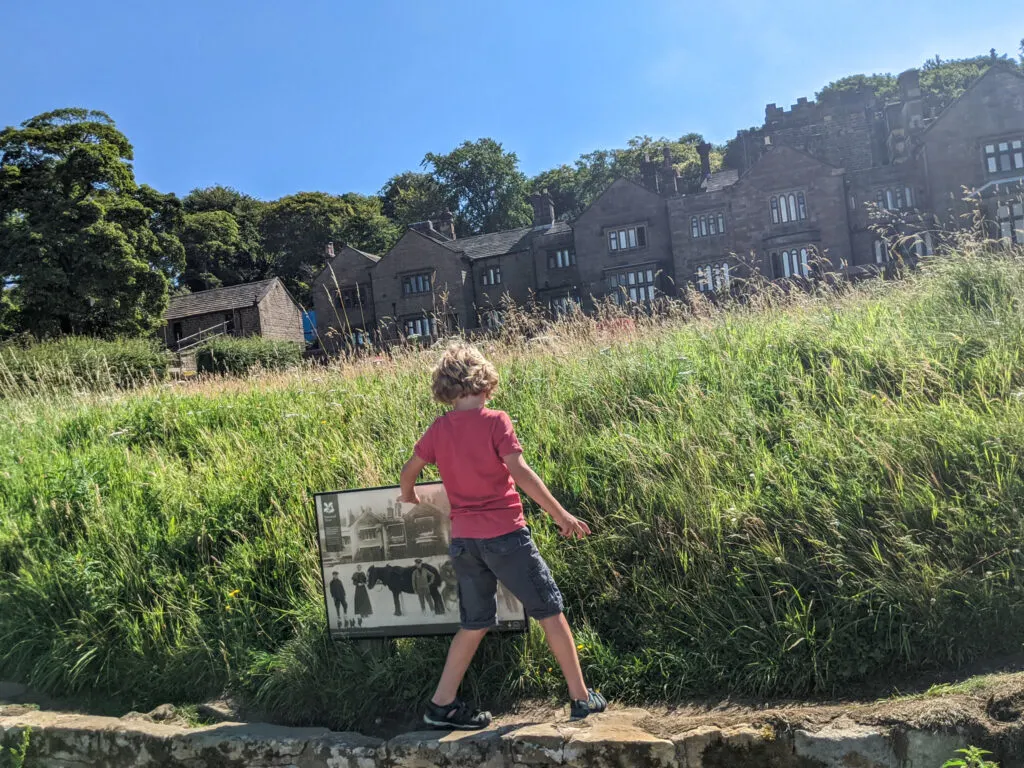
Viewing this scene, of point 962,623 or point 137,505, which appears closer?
point 962,623

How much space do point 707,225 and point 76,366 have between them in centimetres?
3601

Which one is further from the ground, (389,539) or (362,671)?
(389,539)

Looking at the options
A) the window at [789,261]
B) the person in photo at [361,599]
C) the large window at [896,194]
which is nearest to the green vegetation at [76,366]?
the person in photo at [361,599]

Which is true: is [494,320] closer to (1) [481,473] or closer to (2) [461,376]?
(2) [461,376]

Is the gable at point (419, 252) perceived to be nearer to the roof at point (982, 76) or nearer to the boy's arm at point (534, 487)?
the roof at point (982, 76)

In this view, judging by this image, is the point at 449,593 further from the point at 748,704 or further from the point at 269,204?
the point at 269,204

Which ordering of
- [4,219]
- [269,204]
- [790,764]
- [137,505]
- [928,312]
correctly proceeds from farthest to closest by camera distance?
[269,204], [4,219], [928,312], [137,505], [790,764]

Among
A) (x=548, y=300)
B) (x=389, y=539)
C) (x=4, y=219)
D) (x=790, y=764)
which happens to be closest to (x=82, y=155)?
(x=4, y=219)

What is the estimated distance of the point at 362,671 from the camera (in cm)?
428

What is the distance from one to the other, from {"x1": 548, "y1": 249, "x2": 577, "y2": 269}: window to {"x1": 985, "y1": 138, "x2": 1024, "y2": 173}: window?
22881mm

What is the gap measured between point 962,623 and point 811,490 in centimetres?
99

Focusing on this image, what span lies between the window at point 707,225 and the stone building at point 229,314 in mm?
28063

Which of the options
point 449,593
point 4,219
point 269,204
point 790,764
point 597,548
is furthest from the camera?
point 269,204

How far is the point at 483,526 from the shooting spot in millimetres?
3602
